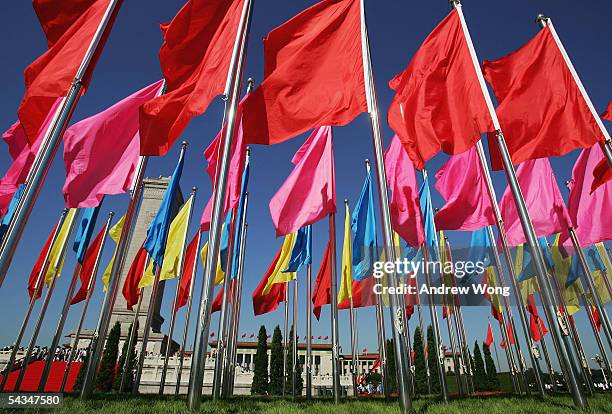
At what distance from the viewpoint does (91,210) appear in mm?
15945

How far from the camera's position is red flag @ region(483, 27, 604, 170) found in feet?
27.5

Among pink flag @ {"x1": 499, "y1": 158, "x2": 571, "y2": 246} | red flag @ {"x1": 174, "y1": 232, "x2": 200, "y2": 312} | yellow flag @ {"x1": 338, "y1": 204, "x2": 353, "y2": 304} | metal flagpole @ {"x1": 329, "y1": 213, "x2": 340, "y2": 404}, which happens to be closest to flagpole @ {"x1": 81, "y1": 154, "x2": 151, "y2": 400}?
metal flagpole @ {"x1": 329, "y1": 213, "x2": 340, "y2": 404}

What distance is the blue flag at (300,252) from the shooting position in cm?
1593

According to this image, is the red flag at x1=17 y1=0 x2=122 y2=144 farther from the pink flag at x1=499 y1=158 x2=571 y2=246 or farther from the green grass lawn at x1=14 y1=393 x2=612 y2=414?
the pink flag at x1=499 y1=158 x2=571 y2=246

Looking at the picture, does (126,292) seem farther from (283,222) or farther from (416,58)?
(416,58)

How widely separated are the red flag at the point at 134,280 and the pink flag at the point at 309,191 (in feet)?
29.3

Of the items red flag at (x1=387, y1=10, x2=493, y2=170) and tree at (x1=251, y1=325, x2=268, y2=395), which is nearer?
red flag at (x1=387, y1=10, x2=493, y2=170)

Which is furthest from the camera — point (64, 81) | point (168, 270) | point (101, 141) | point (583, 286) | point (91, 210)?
point (583, 286)

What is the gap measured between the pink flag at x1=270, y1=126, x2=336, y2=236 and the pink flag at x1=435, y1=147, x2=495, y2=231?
3546 mm

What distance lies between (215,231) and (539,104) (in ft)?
25.8

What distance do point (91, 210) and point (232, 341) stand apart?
8.36 m

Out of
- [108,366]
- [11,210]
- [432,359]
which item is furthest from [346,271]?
[432,359]

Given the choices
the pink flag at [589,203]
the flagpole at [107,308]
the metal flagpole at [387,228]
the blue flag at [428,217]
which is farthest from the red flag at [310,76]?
the pink flag at [589,203]

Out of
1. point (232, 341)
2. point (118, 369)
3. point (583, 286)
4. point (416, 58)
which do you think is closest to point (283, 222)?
point (416, 58)
